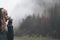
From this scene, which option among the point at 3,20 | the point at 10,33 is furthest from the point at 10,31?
the point at 3,20

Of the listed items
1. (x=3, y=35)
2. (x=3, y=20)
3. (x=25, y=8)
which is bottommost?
(x=3, y=35)

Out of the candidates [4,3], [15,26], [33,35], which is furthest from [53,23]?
[4,3]

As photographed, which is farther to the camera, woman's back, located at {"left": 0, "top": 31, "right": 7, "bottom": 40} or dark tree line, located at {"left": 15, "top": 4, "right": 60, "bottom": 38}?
dark tree line, located at {"left": 15, "top": 4, "right": 60, "bottom": 38}

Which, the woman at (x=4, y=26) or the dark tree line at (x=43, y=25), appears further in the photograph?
the dark tree line at (x=43, y=25)

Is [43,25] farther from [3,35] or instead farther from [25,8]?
[3,35]

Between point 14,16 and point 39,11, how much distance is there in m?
0.27

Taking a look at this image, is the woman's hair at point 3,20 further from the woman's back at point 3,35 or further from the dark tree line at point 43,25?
the dark tree line at point 43,25

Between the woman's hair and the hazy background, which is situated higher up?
the hazy background

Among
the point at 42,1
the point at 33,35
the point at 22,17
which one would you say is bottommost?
the point at 33,35

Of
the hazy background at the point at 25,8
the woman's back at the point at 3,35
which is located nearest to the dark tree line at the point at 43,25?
the hazy background at the point at 25,8

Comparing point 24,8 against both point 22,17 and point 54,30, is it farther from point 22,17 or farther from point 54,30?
point 54,30

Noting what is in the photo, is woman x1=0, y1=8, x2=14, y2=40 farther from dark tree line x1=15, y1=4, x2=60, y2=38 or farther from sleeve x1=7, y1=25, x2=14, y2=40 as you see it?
dark tree line x1=15, y1=4, x2=60, y2=38

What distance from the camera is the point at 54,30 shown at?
2385 mm

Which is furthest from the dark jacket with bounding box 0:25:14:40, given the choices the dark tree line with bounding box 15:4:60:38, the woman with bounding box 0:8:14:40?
the dark tree line with bounding box 15:4:60:38
